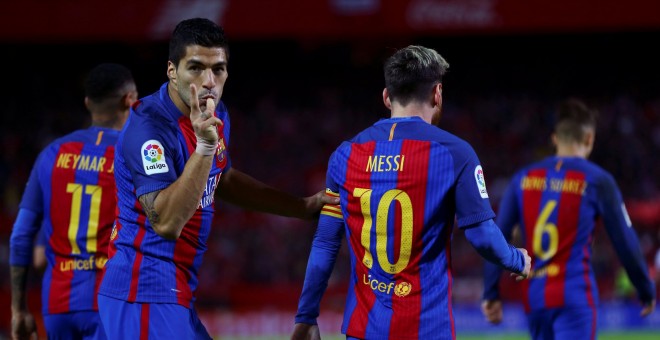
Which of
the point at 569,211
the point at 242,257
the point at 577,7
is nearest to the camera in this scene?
the point at 569,211

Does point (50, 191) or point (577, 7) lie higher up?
point (577, 7)

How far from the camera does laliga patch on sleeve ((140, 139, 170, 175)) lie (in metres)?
3.72

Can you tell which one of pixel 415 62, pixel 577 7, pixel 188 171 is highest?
pixel 577 7

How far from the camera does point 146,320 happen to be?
3850 millimetres

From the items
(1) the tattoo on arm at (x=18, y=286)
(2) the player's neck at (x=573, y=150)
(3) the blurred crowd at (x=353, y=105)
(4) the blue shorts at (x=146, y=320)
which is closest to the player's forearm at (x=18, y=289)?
(1) the tattoo on arm at (x=18, y=286)

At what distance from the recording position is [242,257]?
571 inches

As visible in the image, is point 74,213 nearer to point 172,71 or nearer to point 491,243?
point 172,71

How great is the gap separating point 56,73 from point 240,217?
10.00 metres

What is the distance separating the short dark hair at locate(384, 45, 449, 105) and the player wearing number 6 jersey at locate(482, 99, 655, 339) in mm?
2476

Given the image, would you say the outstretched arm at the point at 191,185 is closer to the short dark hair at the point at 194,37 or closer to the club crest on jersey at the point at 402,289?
the short dark hair at the point at 194,37

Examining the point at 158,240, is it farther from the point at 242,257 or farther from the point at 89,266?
the point at 242,257

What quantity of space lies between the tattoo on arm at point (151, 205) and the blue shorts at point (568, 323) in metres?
3.28

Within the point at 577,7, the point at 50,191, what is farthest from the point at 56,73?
the point at 50,191

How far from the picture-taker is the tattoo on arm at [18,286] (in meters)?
5.52
